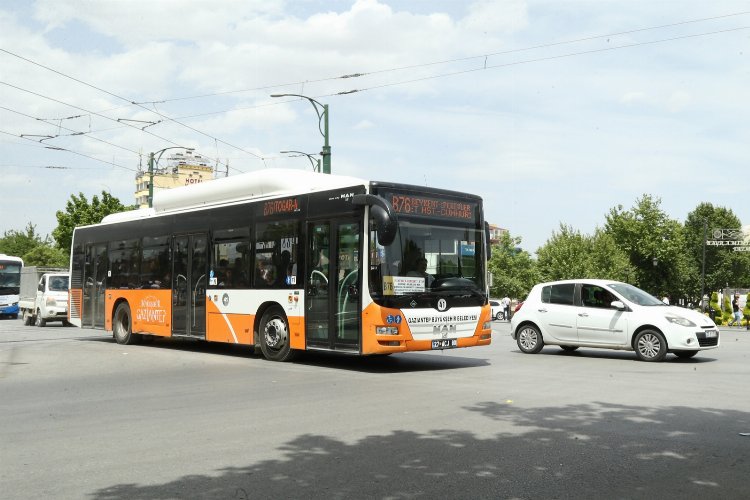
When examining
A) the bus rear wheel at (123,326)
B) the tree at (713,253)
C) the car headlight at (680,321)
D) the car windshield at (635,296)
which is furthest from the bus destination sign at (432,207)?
the tree at (713,253)

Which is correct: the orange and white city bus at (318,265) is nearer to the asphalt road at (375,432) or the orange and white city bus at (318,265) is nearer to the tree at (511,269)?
the asphalt road at (375,432)

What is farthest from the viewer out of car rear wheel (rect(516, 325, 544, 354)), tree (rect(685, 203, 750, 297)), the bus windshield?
tree (rect(685, 203, 750, 297))

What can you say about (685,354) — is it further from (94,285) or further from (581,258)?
(581,258)

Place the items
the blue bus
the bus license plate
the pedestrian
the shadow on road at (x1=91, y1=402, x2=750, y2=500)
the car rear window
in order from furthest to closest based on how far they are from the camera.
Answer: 1. the blue bus
2. the pedestrian
3. the car rear window
4. the bus license plate
5. the shadow on road at (x1=91, y1=402, x2=750, y2=500)

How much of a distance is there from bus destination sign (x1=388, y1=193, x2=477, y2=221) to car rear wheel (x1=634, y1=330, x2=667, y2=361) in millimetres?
4222

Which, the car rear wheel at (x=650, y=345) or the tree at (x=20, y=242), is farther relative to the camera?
the tree at (x=20, y=242)

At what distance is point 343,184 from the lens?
1312 cm

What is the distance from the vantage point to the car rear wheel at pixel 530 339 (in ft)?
54.8

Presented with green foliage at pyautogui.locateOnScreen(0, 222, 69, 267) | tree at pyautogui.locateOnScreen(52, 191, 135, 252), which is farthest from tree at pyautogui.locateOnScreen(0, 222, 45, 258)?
tree at pyautogui.locateOnScreen(52, 191, 135, 252)

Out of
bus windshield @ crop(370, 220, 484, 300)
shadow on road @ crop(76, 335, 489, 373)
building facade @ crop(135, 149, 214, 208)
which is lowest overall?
shadow on road @ crop(76, 335, 489, 373)

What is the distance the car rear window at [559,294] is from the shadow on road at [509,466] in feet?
27.4

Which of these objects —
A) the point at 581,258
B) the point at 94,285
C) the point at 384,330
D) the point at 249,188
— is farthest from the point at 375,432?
the point at 581,258

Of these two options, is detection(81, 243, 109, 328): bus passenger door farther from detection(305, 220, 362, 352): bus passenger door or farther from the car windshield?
the car windshield

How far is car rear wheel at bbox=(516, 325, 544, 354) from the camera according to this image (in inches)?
658
